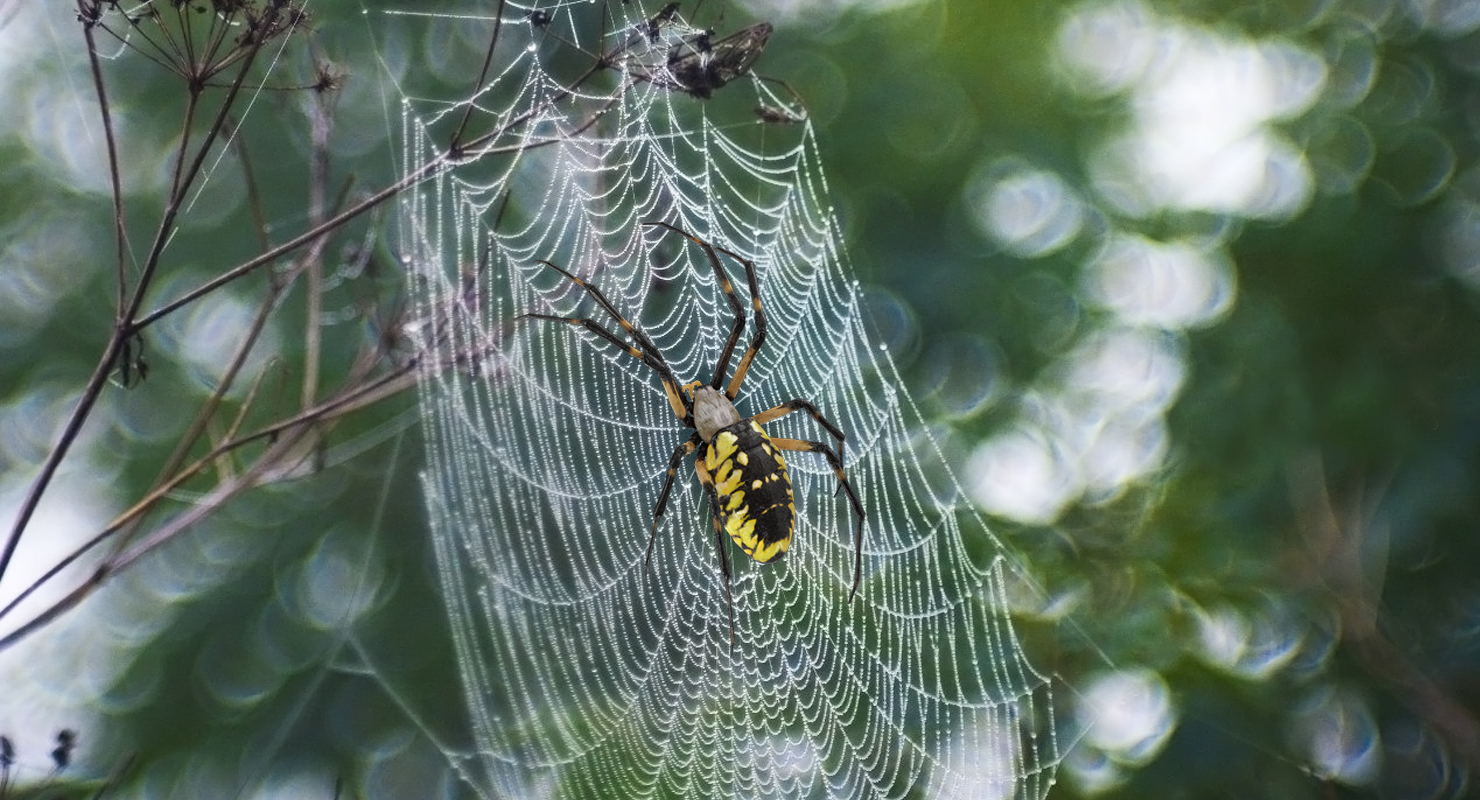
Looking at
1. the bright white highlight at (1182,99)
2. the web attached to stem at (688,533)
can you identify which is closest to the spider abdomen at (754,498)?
the web attached to stem at (688,533)

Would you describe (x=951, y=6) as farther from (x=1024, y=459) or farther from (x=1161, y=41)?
(x=1024, y=459)

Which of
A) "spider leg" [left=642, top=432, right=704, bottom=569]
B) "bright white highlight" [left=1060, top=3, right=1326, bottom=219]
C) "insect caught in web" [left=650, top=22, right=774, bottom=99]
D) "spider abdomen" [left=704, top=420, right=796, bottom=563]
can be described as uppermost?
"bright white highlight" [left=1060, top=3, right=1326, bottom=219]

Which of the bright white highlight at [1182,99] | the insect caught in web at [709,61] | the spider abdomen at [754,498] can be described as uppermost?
the bright white highlight at [1182,99]

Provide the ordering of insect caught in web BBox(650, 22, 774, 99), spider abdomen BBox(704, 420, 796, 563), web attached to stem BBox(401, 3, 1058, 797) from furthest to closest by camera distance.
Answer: web attached to stem BBox(401, 3, 1058, 797)
spider abdomen BBox(704, 420, 796, 563)
insect caught in web BBox(650, 22, 774, 99)

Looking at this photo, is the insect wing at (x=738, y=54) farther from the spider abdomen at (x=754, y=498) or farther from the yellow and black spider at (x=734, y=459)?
the spider abdomen at (x=754, y=498)

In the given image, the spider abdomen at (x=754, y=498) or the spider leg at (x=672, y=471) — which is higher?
the spider leg at (x=672, y=471)

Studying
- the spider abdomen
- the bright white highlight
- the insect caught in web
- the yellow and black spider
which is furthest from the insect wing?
the bright white highlight

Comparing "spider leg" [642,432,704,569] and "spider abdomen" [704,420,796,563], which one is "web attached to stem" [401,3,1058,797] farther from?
"spider abdomen" [704,420,796,563]

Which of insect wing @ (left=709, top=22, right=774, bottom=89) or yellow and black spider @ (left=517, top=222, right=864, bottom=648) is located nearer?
insect wing @ (left=709, top=22, right=774, bottom=89)
